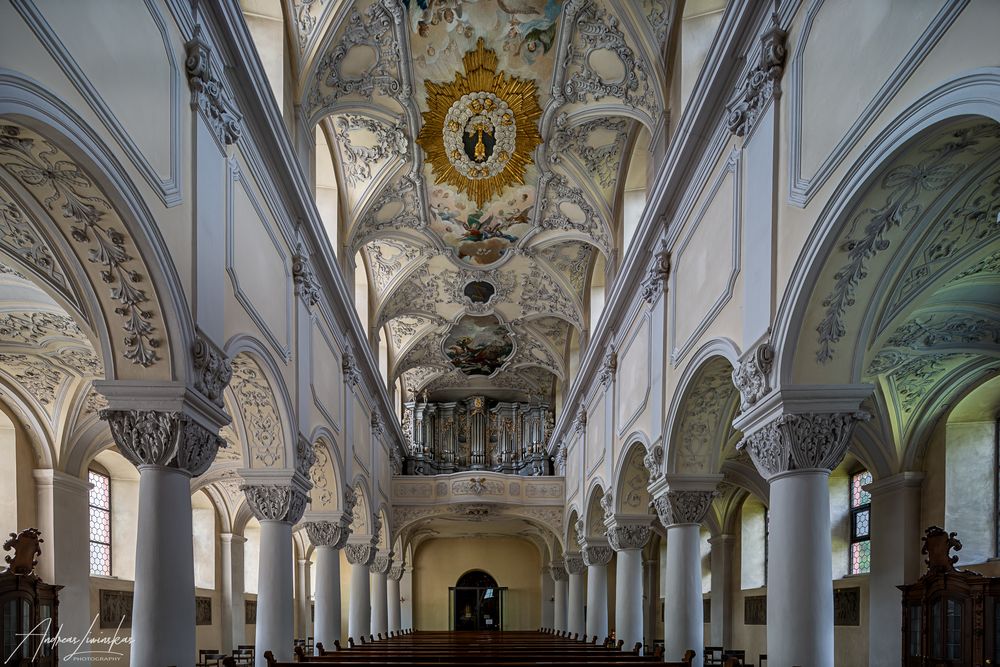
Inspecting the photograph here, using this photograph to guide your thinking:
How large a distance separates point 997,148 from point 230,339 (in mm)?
7282

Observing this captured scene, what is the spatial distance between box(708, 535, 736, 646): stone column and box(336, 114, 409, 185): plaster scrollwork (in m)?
13.7

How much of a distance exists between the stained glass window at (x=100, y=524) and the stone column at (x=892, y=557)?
1561 centimetres

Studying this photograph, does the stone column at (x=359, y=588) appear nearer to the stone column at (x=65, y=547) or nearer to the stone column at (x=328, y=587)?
the stone column at (x=328, y=587)

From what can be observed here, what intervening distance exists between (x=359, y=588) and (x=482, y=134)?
11859 mm

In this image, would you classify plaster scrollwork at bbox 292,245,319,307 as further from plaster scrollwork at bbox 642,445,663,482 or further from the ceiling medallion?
plaster scrollwork at bbox 642,445,663,482

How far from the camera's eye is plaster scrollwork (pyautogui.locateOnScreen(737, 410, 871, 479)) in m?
7.82

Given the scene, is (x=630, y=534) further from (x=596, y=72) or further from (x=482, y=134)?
(x=596, y=72)

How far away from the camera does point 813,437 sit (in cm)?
784

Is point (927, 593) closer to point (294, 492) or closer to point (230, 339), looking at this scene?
point (294, 492)

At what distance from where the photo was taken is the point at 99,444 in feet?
55.3

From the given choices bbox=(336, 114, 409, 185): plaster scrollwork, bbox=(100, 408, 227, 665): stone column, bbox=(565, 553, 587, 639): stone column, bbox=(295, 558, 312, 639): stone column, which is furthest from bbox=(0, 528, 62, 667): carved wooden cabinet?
bbox=(295, 558, 312, 639): stone column

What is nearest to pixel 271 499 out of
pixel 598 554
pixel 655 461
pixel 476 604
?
pixel 655 461

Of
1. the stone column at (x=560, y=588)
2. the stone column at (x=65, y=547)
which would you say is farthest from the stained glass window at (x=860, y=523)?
the stone column at (x=560, y=588)

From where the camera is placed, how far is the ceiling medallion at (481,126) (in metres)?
15.7
